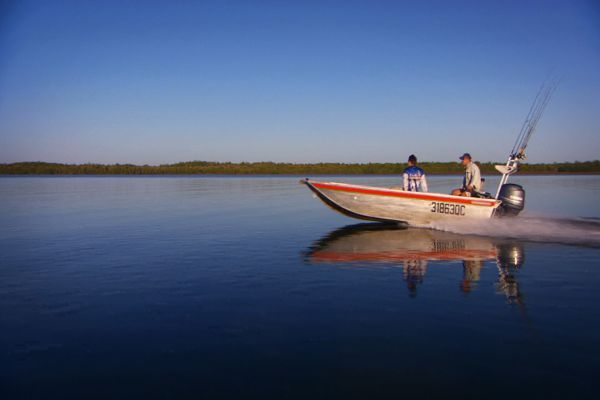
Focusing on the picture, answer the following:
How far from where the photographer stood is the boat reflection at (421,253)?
749 centimetres

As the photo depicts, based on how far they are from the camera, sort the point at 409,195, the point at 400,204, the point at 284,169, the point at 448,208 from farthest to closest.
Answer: the point at 284,169, the point at 400,204, the point at 409,195, the point at 448,208

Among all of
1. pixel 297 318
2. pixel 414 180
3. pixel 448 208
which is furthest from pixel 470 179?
pixel 297 318

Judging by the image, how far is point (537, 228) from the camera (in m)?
13.3

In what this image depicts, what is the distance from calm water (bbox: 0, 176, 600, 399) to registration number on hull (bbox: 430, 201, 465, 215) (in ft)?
9.39

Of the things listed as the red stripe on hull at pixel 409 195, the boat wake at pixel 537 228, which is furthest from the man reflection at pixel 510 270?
the red stripe on hull at pixel 409 195

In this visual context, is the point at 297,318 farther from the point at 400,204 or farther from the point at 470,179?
the point at 470,179

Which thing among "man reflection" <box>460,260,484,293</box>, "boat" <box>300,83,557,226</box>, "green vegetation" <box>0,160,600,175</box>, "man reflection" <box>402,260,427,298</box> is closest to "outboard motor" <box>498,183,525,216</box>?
"boat" <box>300,83,557,226</box>

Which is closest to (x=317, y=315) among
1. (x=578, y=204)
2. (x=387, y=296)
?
(x=387, y=296)

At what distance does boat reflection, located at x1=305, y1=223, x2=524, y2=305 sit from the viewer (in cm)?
749

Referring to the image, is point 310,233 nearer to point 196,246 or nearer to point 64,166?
point 196,246

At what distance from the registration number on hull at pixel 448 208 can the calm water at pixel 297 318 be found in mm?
2863

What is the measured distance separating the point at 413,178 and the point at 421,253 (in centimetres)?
528

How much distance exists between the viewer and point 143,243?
1113 cm

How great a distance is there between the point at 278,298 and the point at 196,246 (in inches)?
189
